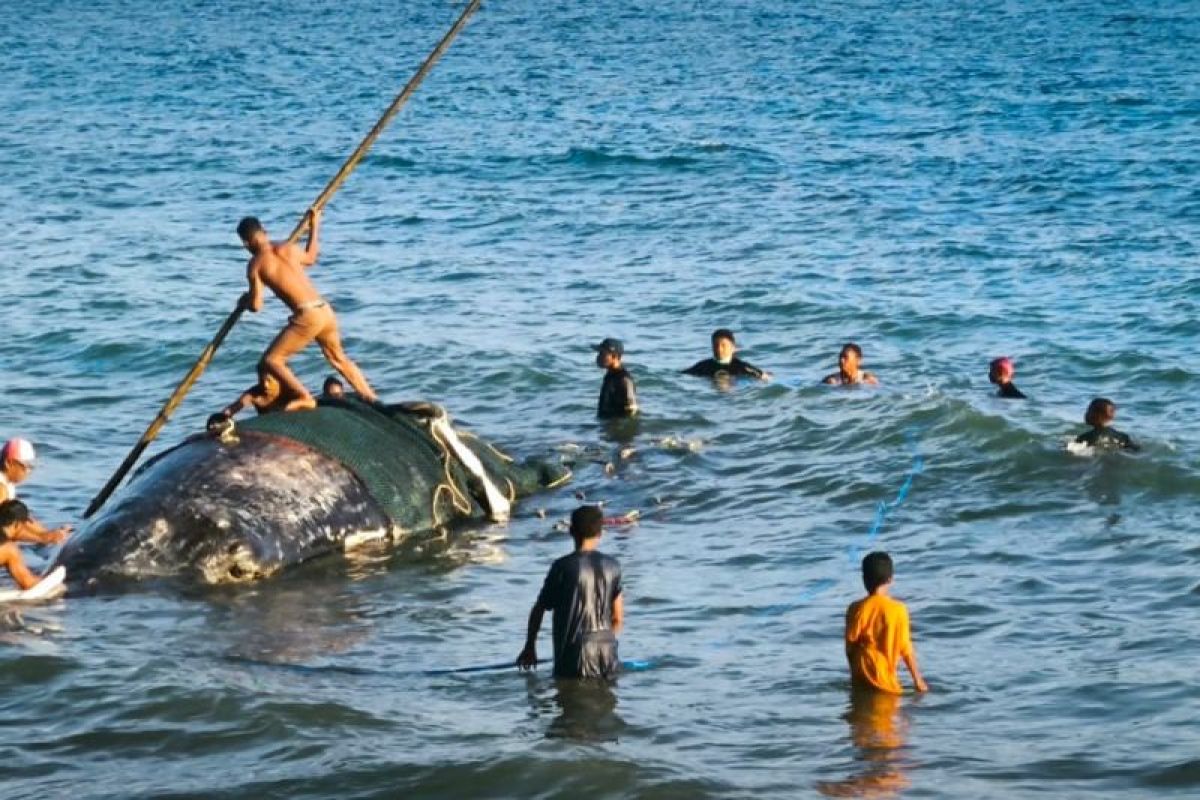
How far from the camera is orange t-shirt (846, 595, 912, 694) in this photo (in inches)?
472

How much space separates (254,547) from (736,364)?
329 inches

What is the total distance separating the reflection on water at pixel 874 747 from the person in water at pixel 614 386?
7.87 m

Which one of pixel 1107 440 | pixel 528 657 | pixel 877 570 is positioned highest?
pixel 877 570

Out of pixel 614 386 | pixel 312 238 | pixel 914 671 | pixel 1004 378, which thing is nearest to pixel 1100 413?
pixel 1004 378

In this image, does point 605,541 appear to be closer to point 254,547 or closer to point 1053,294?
point 254,547

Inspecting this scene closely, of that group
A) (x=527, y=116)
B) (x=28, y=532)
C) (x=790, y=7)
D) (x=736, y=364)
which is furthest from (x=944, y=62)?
(x=28, y=532)

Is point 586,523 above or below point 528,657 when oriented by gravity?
above

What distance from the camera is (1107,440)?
18109 mm

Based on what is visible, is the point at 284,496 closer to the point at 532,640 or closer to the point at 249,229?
the point at 249,229

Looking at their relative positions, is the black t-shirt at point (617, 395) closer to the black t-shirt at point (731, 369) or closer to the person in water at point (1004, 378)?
the black t-shirt at point (731, 369)

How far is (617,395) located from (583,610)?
8.29 m

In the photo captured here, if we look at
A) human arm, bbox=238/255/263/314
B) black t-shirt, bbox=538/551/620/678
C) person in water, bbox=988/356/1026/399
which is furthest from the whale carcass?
person in water, bbox=988/356/1026/399

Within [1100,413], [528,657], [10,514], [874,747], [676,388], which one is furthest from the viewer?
[676,388]

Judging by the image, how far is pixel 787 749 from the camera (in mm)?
11578
